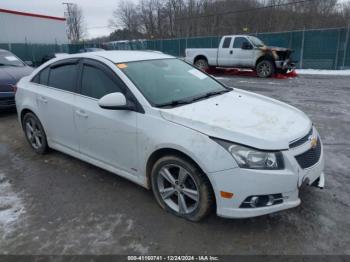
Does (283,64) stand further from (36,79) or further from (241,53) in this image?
(36,79)

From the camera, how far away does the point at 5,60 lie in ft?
26.8

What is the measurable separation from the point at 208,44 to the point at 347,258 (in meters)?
21.2

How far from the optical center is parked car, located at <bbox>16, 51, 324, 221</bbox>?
2.42m

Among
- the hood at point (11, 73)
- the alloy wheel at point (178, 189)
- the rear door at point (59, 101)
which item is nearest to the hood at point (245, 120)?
the alloy wheel at point (178, 189)

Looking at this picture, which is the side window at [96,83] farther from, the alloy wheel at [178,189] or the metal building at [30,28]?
the metal building at [30,28]

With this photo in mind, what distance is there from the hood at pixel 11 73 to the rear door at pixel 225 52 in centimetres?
984

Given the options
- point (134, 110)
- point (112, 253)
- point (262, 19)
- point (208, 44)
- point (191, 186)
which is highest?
point (262, 19)

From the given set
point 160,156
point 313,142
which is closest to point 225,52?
point 313,142

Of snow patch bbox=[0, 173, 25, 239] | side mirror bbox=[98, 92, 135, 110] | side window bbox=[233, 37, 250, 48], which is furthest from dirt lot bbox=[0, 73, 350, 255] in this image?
side window bbox=[233, 37, 250, 48]

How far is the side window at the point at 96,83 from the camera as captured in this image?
332cm

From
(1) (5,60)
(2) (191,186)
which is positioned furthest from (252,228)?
(1) (5,60)

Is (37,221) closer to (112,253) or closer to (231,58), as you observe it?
(112,253)

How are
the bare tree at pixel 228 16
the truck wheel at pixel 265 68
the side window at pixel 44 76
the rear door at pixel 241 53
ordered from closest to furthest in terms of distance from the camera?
the side window at pixel 44 76
the truck wheel at pixel 265 68
the rear door at pixel 241 53
the bare tree at pixel 228 16

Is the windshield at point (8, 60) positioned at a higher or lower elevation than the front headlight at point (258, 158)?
higher
